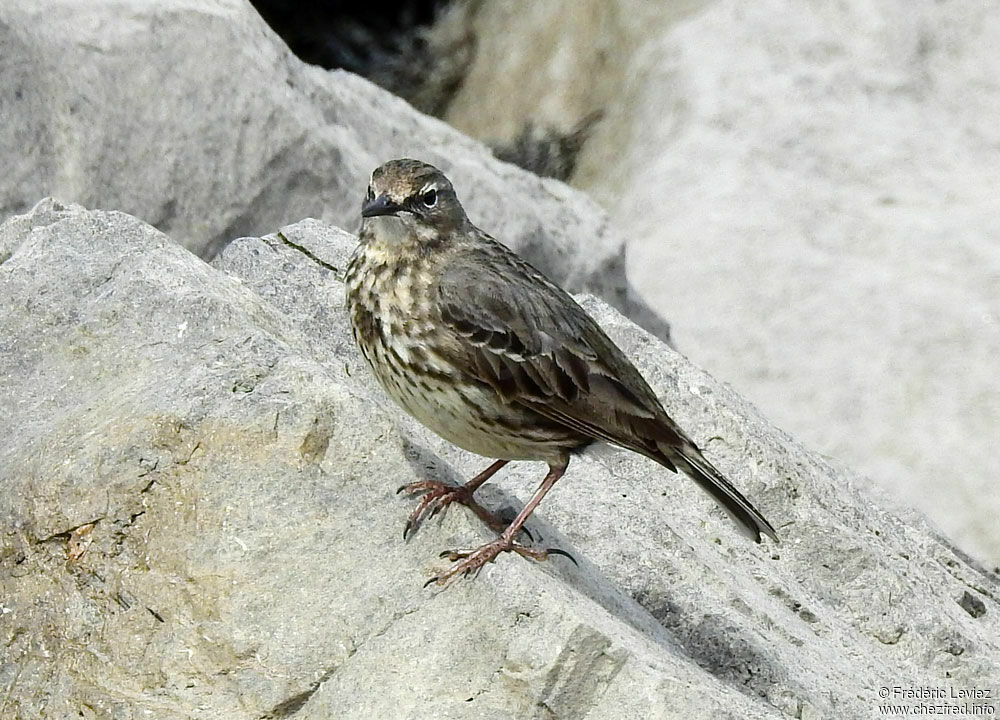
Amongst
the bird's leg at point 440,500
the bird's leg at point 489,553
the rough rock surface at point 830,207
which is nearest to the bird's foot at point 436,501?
the bird's leg at point 440,500

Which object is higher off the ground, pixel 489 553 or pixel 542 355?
pixel 542 355

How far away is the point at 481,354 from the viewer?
225 inches

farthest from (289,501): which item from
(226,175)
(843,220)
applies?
(843,220)

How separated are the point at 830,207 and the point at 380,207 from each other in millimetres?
7704

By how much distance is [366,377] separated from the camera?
6.95 meters

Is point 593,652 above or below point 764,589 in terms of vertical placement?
below

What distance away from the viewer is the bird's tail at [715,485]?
602 cm

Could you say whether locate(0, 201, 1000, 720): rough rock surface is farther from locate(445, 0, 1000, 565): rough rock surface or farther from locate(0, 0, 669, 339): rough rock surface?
locate(445, 0, 1000, 565): rough rock surface

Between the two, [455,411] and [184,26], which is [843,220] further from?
[455,411]

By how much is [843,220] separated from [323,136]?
528cm

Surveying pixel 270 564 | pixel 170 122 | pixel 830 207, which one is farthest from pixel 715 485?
pixel 830 207

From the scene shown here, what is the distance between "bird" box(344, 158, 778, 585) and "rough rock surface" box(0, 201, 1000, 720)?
0.69ft

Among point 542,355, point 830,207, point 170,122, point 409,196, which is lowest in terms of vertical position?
point 170,122

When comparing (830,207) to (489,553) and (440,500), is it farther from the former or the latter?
(489,553)
